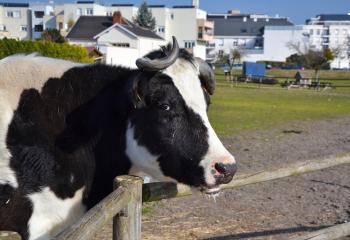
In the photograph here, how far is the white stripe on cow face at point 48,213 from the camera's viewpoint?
326 centimetres

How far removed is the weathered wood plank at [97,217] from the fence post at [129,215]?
47 millimetres

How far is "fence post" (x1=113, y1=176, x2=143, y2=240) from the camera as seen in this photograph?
2.92 meters

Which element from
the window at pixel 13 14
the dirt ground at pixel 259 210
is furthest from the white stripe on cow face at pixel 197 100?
the window at pixel 13 14

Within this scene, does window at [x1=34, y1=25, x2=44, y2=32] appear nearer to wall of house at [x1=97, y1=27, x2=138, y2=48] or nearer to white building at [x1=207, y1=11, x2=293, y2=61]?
white building at [x1=207, y1=11, x2=293, y2=61]

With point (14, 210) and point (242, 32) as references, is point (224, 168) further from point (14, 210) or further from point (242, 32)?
point (242, 32)

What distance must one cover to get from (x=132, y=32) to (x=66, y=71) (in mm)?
56167

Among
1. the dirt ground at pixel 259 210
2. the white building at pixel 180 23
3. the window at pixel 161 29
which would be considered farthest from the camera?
the window at pixel 161 29

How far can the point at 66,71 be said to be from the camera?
12.0 feet

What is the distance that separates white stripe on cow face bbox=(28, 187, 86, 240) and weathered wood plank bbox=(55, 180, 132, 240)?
25.5 inches

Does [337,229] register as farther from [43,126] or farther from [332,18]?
[332,18]

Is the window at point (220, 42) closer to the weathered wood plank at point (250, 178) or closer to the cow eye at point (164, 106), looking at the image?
the weathered wood plank at point (250, 178)

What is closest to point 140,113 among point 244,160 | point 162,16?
point 244,160

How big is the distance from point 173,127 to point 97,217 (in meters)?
1.04

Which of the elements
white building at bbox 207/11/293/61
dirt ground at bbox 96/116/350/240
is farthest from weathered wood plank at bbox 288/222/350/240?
white building at bbox 207/11/293/61
